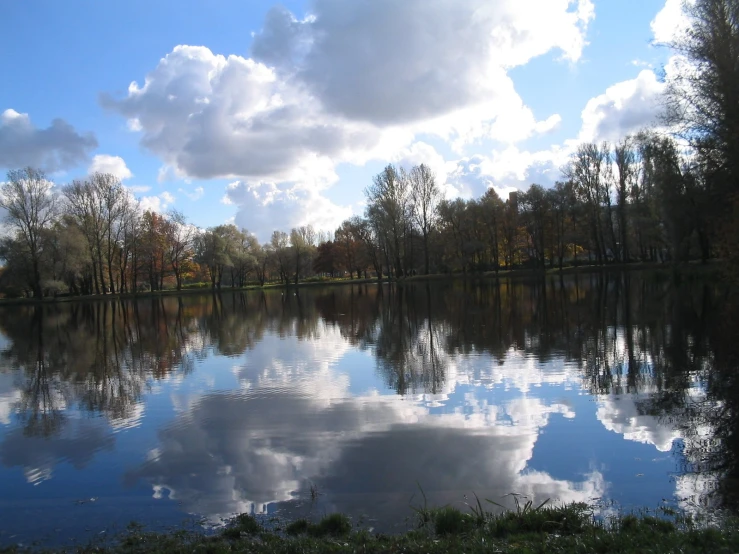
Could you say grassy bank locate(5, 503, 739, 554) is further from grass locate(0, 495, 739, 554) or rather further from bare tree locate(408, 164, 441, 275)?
bare tree locate(408, 164, 441, 275)

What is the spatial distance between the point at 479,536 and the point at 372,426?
4316mm

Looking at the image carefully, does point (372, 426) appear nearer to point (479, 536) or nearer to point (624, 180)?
point (479, 536)

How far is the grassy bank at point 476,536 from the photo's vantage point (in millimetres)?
4168

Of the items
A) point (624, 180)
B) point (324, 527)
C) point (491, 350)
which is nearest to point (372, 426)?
point (324, 527)

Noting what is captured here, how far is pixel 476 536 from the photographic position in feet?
15.3

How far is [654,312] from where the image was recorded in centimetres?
2092

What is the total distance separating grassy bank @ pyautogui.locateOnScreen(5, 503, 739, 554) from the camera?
13.7 feet

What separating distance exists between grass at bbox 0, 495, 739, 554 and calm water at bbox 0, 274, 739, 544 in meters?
0.41

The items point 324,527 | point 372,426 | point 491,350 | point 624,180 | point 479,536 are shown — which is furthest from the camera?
point 624,180

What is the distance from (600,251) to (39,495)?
68371mm

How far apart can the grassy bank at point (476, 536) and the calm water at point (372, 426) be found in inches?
17.1

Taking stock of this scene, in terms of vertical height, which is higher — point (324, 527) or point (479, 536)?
point (479, 536)

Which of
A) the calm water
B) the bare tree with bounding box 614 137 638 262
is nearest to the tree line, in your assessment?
the bare tree with bounding box 614 137 638 262

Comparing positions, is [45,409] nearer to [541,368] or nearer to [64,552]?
[64,552]
